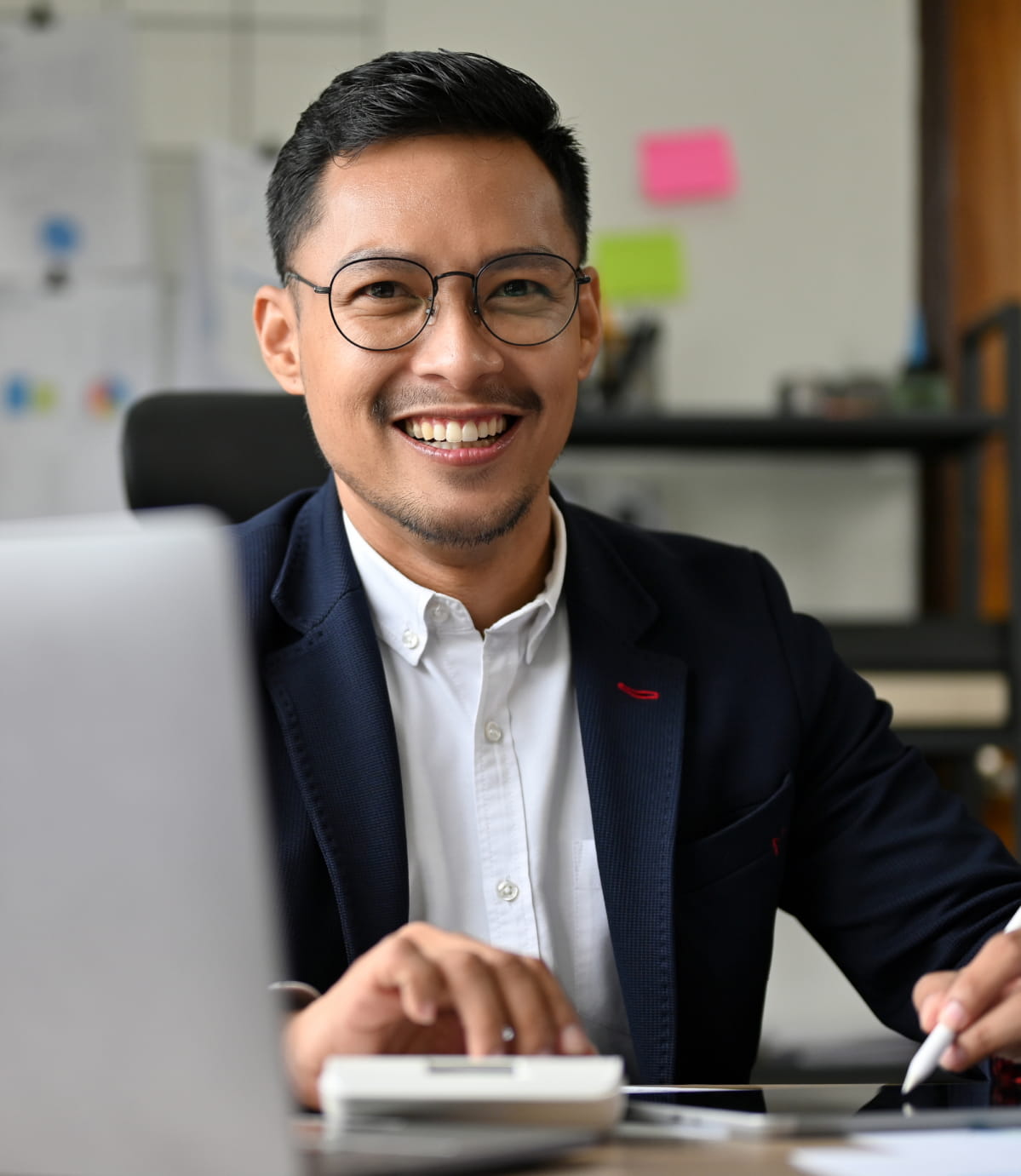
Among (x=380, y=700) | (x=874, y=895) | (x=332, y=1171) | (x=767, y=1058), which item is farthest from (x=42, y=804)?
(x=767, y=1058)

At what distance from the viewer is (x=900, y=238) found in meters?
2.66

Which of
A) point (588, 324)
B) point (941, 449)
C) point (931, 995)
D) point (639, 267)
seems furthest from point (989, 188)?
point (931, 995)

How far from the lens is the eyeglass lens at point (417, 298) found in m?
1.12

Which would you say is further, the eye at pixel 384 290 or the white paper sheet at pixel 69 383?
the white paper sheet at pixel 69 383

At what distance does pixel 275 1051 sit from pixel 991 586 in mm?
2432

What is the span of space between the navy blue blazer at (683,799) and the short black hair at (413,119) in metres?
0.27

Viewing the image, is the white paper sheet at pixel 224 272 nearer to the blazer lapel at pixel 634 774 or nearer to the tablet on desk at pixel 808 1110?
the blazer lapel at pixel 634 774

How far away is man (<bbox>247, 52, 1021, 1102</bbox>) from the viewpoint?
3.55ft

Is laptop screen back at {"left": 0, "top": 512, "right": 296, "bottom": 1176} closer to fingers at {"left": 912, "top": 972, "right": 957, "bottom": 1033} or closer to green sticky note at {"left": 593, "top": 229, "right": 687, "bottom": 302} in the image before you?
fingers at {"left": 912, "top": 972, "right": 957, "bottom": 1033}

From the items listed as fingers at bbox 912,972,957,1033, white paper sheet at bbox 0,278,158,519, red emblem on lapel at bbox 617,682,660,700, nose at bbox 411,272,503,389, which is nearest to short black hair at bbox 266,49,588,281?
nose at bbox 411,272,503,389

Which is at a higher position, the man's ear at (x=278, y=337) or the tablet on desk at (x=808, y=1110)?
the man's ear at (x=278, y=337)

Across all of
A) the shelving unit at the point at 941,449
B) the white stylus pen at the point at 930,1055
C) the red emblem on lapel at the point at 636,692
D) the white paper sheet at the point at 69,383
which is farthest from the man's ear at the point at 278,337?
the white paper sheet at the point at 69,383

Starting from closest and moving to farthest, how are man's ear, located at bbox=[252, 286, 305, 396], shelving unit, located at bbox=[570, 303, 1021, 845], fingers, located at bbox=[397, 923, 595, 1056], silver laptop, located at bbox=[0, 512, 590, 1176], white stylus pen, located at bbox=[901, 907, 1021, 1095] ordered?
silver laptop, located at bbox=[0, 512, 590, 1176], fingers, located at bbox=[397, 923, 595, 1056], white stylus pen, located at bbox=[901, 907, 1021, 1095], man's ear, located at bbox=[252, 286, 305, 396], shelving unit, located at bbox=[570, 303, 1021, 845]

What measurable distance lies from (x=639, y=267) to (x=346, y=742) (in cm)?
174
